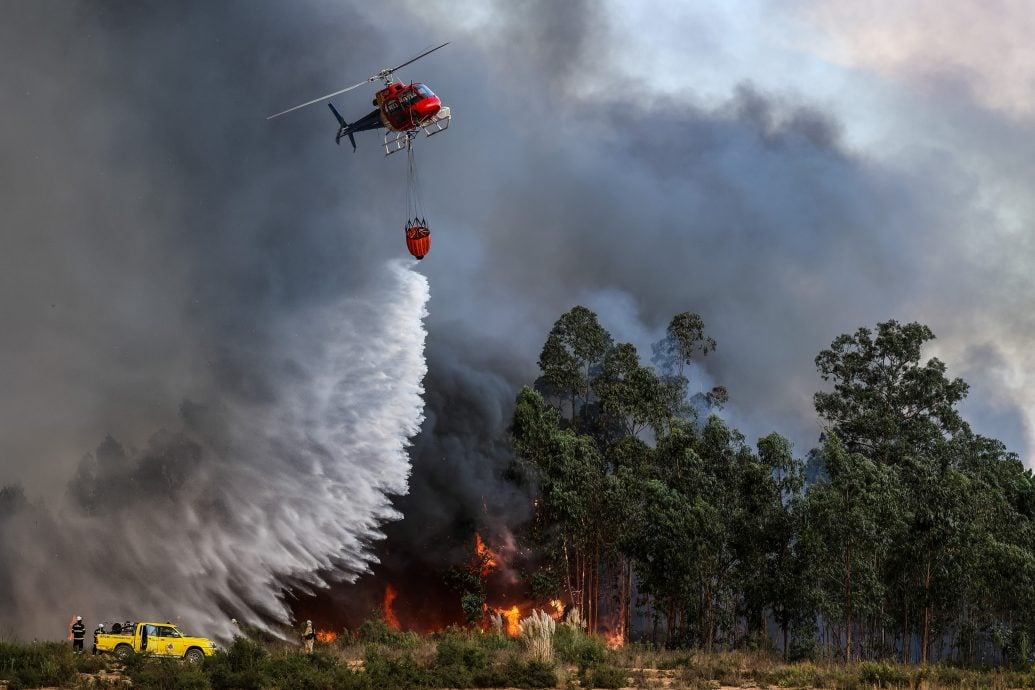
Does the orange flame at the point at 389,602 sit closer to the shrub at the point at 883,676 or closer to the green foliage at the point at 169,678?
the shrub at the point at 883,676

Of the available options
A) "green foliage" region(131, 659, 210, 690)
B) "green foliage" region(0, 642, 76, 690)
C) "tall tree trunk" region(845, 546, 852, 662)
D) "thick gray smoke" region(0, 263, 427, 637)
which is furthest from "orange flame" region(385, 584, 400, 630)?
"green foliage" region(131, 659, 210, 690)

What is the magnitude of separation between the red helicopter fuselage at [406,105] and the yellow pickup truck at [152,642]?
26859mm

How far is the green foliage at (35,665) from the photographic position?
3791 cm

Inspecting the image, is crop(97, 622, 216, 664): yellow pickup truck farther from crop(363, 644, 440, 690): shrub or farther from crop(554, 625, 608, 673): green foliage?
crop(554, 625, 608, 673): green foliage

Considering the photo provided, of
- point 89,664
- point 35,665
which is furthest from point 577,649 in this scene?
point 35,665

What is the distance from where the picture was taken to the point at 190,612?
67.1m

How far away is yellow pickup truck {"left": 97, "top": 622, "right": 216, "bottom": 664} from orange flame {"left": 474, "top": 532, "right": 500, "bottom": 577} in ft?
102

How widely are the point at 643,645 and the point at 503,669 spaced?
24.1 metres

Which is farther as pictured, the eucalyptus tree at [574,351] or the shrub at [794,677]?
the eucalyptus tree at [574,351]

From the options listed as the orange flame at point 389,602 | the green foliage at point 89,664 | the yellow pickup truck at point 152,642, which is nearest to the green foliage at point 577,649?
the yellow pickup truck at point 152,642

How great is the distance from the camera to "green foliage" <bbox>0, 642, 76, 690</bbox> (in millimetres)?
37906

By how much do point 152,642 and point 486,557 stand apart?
33.3 metres

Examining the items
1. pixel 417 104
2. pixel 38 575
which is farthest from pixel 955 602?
pixel 38 575

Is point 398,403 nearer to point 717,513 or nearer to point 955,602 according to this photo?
point 717,513
